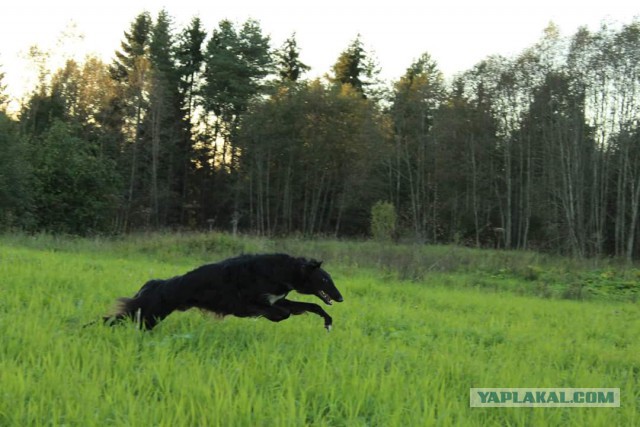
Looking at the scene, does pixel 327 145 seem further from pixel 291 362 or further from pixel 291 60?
pixel 291 362

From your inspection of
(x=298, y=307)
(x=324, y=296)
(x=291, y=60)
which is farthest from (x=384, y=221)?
(x=291, y=60)

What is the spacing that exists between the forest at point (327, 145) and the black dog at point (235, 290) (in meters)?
16.3

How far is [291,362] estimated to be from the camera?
4285 millimetres

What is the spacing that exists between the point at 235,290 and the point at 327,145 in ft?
115

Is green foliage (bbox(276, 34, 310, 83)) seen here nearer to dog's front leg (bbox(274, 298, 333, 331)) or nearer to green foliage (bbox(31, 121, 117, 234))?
green foliage (bbox(31, 121, 117, 234))

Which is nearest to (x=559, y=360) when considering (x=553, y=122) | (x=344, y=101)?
(x=553, y=122)

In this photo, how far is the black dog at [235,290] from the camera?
5027 mm

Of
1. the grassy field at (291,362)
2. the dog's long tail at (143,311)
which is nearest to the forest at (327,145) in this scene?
the grassy field at (291,362)

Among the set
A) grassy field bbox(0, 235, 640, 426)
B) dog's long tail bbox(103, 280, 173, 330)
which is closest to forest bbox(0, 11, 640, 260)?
grassy field bbox(0, 235, 640, 426)

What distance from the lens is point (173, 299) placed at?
16.4ft

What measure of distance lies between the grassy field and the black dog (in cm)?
27

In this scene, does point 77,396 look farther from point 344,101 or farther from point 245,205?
point 245,205

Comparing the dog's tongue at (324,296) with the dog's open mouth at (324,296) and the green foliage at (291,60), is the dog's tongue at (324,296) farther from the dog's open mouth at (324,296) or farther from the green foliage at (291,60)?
the green foliage at (291,60)

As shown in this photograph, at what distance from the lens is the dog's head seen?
5723mm
